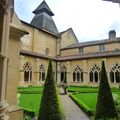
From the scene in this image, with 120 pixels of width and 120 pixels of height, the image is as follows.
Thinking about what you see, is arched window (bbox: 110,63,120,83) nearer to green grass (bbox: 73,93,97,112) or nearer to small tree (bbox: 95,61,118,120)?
green grass (bbox: 73,93,97,112)

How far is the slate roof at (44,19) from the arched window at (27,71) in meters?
11.8

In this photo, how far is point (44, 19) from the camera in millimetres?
39062

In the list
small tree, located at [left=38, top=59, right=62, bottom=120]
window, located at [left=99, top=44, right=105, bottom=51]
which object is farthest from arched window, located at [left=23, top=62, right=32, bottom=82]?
small tree, located at [left=38, top=59, right=62, bottom=120]

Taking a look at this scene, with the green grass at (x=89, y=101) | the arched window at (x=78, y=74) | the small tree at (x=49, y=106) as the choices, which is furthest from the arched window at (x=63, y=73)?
the small tree at (x=49, y=106)

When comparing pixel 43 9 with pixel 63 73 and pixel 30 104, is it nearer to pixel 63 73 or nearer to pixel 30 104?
pixel 63 73

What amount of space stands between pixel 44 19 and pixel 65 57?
32.0ft

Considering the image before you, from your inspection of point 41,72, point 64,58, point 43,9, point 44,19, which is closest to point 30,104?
point 41,72

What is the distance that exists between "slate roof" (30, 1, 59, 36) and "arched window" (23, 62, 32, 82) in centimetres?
1182

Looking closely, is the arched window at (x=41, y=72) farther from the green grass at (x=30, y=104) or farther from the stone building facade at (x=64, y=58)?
the green grass at (x=30, y=104)

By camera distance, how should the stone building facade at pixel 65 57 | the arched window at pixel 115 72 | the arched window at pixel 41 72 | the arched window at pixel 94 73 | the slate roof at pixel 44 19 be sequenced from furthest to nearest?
the slate roof at pixel 44 19
the arched window at pixel 41 72
the arched window at pixel 94 73
the stone building facade at pixel 65 57
the arched window at pixel 115 72

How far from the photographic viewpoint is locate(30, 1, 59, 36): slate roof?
126 ft

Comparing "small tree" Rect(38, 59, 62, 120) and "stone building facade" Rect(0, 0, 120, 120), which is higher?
"stone building facade" Rect(0, 0, 120, 120)

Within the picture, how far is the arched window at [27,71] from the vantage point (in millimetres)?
27156

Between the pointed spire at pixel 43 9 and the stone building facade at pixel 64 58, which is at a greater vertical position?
the pointed spire at pixel 43 9
